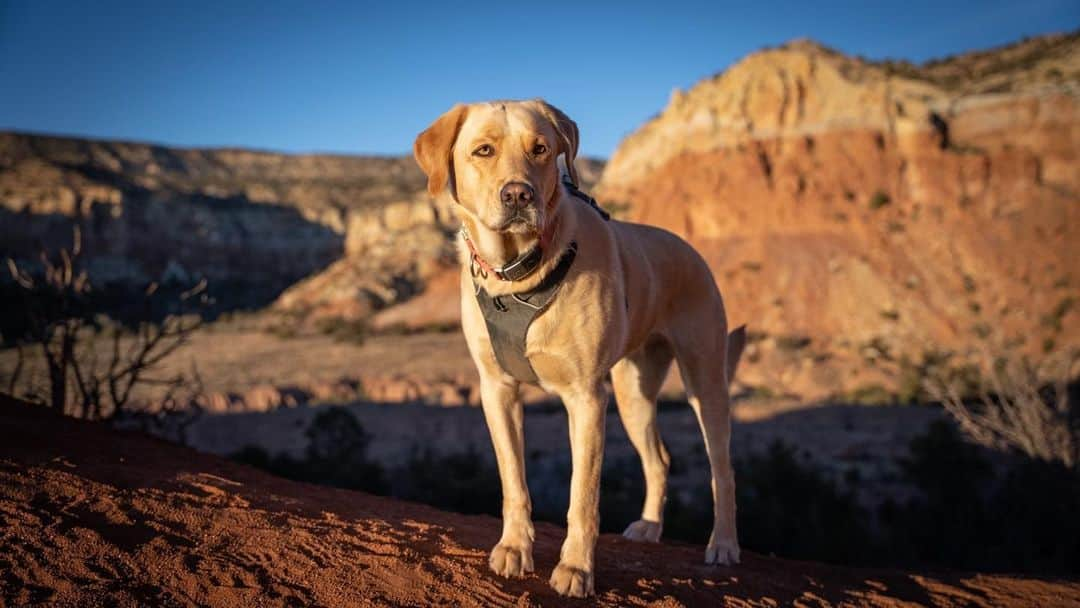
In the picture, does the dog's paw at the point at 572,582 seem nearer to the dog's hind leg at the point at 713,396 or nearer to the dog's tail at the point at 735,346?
the dog's hind leg at the point at 713,396

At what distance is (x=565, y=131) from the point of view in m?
3.62

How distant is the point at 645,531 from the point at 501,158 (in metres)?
2.94

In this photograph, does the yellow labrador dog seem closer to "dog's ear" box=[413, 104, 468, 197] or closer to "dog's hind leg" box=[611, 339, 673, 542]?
"dog's ear" box=[413, 104, 468, 197]

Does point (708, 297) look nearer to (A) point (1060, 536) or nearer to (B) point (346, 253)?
(A) point (1060, 536)

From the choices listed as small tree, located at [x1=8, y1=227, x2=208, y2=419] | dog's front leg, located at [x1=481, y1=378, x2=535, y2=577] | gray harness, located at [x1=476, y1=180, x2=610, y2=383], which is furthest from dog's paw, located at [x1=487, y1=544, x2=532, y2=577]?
small tree, located at [x1=8, y1=227, x2=208, y2=419]

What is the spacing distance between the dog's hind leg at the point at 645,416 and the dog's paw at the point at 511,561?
1.87 m

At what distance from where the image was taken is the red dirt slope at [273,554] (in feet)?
8.97

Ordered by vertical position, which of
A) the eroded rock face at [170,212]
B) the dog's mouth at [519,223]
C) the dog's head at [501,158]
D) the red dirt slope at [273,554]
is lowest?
the red dirt slope at [273,554]

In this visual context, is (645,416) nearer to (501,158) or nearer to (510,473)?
(510,473)

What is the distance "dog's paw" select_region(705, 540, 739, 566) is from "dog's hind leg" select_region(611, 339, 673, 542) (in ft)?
2.08

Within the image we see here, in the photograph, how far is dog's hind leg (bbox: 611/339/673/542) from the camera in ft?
16.9

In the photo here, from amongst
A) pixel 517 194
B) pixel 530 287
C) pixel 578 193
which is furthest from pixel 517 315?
pixel 578 193

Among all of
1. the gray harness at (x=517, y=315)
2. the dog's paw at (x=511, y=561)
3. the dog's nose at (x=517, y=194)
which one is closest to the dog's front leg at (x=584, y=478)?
the dog's paw at (x=511, y=561)

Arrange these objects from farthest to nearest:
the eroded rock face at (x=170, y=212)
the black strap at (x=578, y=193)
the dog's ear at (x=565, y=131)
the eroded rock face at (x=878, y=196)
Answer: the eroded rock face at (x=170, y=212) < the eroded rock face at (x=878, y=196) < the black strap at (x=578, y=193) < the dog's ear at (x=565, y=131)
